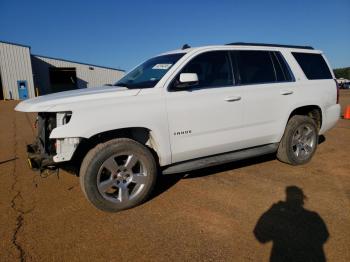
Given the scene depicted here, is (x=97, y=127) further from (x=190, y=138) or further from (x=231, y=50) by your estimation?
(x=231, y=50)

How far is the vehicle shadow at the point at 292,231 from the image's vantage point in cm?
260

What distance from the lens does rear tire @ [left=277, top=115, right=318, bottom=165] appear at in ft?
15.9

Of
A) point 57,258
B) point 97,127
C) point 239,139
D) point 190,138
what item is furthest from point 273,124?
point 57,258

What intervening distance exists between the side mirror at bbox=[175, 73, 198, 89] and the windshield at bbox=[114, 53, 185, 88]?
30 cm

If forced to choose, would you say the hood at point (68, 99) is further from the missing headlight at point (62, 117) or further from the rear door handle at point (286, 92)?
the rear door handle at point (286, 92)

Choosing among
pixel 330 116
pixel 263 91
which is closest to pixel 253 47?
pixel 263 91

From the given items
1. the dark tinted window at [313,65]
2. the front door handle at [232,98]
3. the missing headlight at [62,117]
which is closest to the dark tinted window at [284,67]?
the dark tinted window at [313,65]

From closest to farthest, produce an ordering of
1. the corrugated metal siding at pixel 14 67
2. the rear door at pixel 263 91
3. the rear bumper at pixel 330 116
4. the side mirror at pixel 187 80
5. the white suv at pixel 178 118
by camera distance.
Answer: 1. the white suv at pixel 178 118
2. the side mirror at pixel 187 80
3. the rear door at pixel 263 91
4. the rear bumper at pixel 330 116
5. the corrugated metal siding at pixel 14 67

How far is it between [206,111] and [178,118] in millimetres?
425

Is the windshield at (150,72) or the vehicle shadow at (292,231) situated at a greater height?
the windshield at (150,72)

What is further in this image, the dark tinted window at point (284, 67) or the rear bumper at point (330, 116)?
the rear bumper at point (330, 116)

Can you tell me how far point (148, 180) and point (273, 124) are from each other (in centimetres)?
223

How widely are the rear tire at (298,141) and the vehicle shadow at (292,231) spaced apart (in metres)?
1.35

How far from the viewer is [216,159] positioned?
4.08 metres
